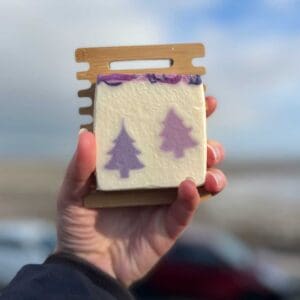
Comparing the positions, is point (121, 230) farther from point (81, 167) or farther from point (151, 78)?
point (151, 78)

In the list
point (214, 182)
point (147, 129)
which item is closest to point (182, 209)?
point (214, 182)

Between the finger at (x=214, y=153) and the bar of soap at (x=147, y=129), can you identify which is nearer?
the bar of soap at (x=147, y=129)

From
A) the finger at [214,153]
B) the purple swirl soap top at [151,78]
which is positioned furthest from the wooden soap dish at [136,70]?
the finger at [214,153]

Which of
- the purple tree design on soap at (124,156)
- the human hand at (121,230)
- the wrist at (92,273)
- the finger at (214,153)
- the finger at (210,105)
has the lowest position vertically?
the wrist at (92,273)

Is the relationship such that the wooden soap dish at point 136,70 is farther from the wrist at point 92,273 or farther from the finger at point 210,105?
the wrist at point 92,273

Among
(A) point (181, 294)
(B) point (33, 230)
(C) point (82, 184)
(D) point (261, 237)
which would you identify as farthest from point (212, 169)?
(D) point (261, 237)

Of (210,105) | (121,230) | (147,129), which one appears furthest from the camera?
(121,230)

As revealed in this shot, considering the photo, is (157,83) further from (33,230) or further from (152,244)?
(33,230)
